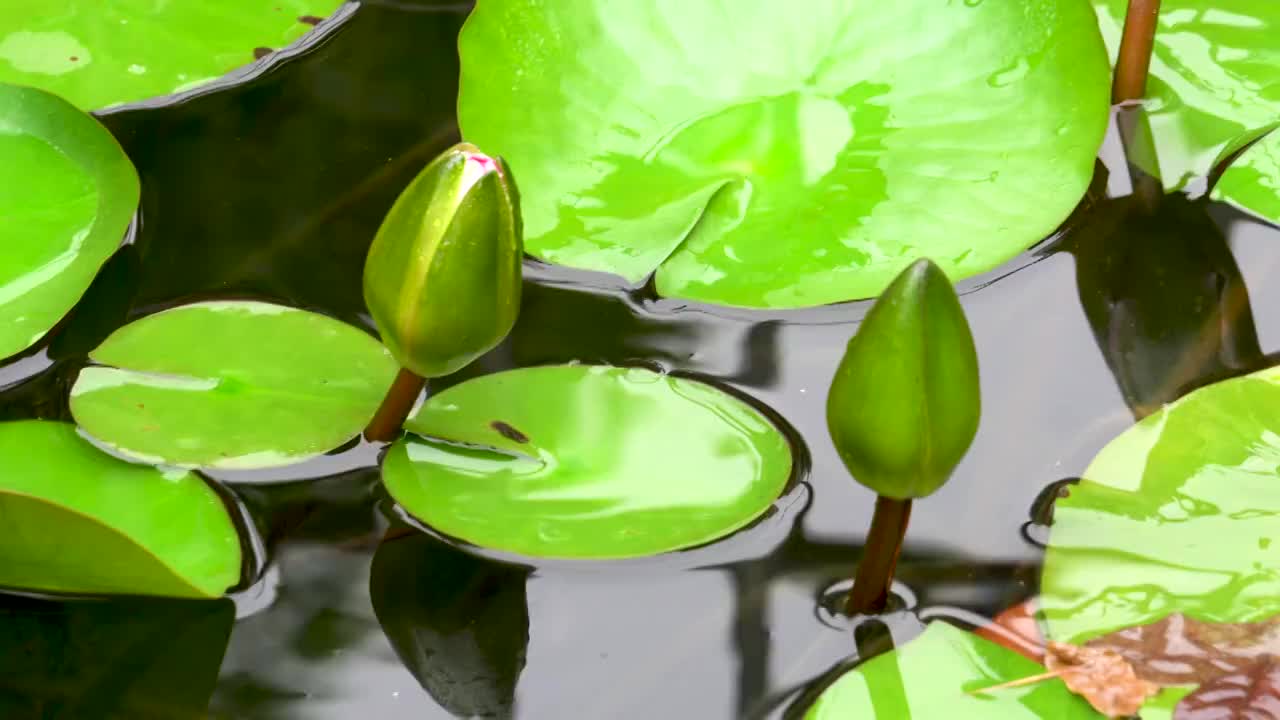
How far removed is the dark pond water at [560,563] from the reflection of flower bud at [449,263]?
147mm

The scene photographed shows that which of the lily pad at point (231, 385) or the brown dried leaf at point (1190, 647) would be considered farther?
the lily pad at point (231, 385)

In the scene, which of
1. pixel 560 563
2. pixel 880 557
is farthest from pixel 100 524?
pixel 880 557

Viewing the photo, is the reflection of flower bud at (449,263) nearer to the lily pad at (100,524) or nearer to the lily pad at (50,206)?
the lily pad at (100,524)

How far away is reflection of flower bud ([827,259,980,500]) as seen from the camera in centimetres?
74

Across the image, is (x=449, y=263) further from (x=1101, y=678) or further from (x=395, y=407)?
(x=1101, y=678)

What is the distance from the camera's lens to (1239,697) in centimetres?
83

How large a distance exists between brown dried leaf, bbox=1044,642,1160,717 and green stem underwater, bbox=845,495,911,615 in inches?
4.4

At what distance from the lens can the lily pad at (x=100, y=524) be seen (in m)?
0.85

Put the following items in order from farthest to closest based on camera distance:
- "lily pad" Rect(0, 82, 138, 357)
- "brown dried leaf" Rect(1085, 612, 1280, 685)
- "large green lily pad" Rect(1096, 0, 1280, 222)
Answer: "large green lily pad" Rect(1096, 0, 1280, 222), "lily pad" Rect(0, 82, 138, 357), "brown dried leaf" Rect(1085, 612, 1280, 685)

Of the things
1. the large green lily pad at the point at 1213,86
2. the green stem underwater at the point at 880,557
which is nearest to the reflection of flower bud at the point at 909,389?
the green stem underwater at the point at 880,557

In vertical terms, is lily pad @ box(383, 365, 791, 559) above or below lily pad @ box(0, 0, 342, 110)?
below

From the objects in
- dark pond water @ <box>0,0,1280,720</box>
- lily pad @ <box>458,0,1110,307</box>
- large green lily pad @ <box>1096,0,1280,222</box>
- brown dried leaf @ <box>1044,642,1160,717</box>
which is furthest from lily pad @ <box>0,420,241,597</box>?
large green lily pad @ <box>1096,0,1280,222</box>

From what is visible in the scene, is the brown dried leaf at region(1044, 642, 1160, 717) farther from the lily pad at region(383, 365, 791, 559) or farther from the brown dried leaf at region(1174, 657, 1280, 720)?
the lily pad at region(383, 365, 791, 559)

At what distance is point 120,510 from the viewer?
3.04 ft
